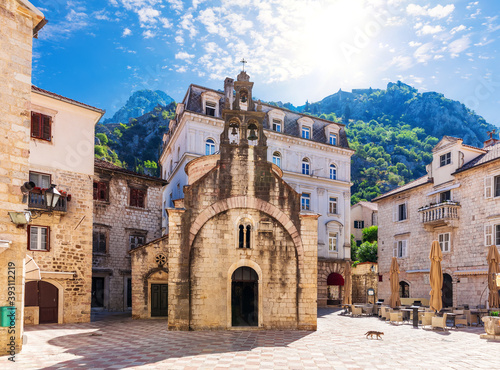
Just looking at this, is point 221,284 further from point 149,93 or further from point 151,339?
point 149,93

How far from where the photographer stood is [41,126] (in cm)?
2114

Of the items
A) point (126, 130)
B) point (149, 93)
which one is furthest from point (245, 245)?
point (149, 93)

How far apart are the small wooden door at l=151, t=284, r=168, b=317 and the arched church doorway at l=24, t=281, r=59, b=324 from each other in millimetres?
4994

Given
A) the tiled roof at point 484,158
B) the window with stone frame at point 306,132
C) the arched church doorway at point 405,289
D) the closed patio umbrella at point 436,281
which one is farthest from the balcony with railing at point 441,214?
the window with stone frame at point 306,132

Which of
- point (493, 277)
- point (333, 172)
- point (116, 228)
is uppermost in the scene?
point (333, 172)

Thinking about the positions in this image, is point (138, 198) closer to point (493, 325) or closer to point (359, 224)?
point (493, 325)

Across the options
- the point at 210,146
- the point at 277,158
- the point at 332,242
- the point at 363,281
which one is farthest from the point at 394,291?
the point at 210,146

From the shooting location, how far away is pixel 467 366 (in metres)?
11.0

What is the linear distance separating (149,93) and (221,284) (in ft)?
615

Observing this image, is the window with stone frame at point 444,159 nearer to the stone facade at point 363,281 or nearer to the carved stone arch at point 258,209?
the stone facade at point 363,281

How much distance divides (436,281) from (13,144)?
1886 cm

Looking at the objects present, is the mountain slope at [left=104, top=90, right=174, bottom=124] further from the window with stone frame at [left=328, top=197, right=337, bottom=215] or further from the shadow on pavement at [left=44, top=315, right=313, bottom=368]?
the shadow on pavement at [left=44, top=315, right=313, bottom=368]

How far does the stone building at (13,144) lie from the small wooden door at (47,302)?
31.1 feet

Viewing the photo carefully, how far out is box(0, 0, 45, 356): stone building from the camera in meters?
11.5
